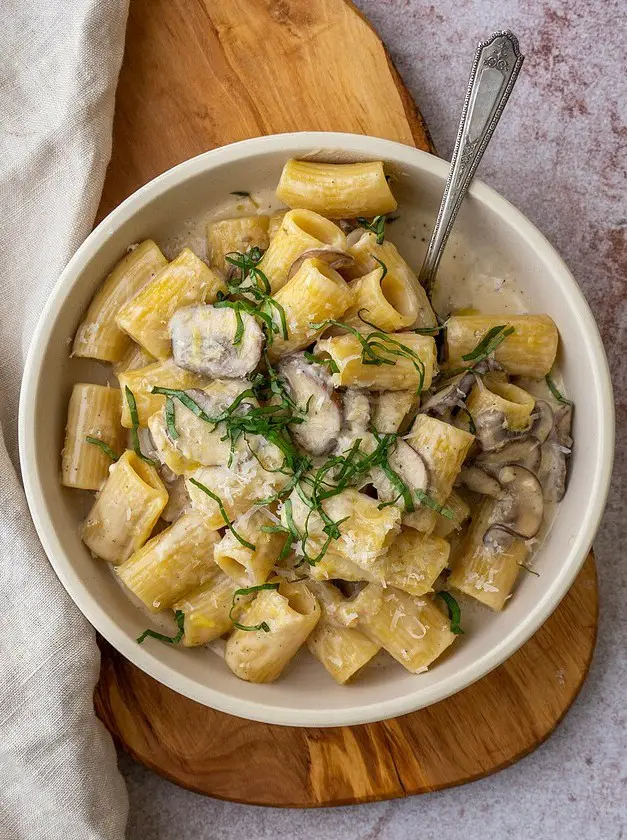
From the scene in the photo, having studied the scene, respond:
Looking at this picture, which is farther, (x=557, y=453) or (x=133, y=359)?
(x=133, y=359)

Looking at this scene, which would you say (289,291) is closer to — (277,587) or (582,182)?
(277,587)

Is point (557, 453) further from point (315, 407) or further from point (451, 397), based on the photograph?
point (315, 407)

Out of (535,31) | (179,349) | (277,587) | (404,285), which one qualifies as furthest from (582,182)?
(277,587)

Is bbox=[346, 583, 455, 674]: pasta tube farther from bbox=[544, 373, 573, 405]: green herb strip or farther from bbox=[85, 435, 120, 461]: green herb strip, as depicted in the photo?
bbox=[85, 435, 120, 461]: green herb strip

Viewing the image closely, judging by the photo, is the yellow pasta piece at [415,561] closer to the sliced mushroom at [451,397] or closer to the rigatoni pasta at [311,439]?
the rigatoni pasta at [311,439]

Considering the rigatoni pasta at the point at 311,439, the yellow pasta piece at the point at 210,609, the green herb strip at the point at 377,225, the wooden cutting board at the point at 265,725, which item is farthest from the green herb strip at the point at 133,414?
the green herb strip at the point at 377,225

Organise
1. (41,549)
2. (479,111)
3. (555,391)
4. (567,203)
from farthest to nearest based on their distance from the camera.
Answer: (567,203), (41,549), (555,391), (479,111)

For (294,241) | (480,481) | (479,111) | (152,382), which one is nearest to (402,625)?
(480,481)
